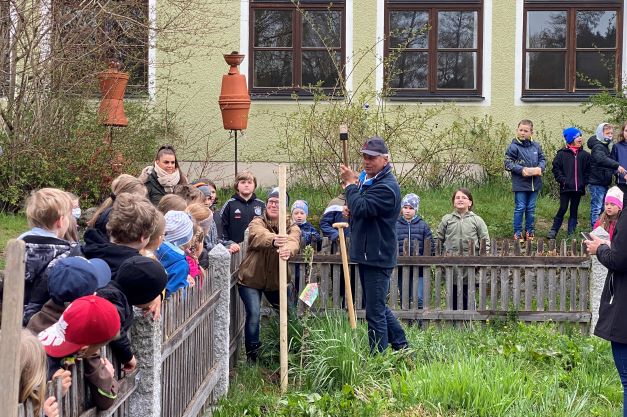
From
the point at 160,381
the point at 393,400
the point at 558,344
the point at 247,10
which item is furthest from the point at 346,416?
the point at 247,10

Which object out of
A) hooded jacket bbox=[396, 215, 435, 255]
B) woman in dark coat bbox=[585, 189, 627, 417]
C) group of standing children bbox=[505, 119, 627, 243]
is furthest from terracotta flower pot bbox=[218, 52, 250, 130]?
woman in dark coat bbox=[585, 189, 627, 417]

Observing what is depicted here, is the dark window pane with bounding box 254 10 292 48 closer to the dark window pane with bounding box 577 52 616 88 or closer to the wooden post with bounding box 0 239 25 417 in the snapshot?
→ the dark window pane with bounding box 577 52 616 88

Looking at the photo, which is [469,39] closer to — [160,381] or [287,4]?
[287,4]

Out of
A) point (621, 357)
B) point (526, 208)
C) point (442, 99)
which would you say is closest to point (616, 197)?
point (621, 357)

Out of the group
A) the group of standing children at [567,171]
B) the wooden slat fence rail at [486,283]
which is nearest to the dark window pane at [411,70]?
the group of standing children at [567,171]

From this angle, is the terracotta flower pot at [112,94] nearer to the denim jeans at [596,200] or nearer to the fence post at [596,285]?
the denim jeans at [596,200]

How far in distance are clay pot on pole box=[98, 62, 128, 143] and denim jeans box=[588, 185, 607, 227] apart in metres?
6.77

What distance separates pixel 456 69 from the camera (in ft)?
60.2

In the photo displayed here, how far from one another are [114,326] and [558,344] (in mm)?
6006

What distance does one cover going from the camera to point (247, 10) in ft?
58.6

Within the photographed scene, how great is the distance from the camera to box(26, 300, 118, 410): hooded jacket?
3.92m

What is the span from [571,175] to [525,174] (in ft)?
3.09

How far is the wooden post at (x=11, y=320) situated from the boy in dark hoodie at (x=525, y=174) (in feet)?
37.7

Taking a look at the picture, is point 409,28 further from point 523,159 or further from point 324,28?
point 523,159
